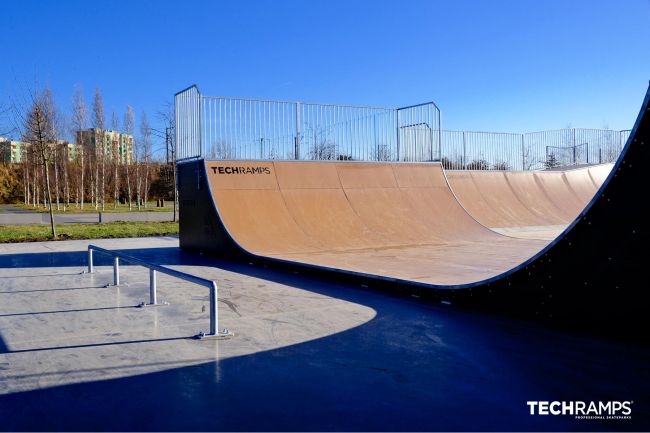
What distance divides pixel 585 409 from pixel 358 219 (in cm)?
965

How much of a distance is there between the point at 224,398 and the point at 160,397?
0.38 m

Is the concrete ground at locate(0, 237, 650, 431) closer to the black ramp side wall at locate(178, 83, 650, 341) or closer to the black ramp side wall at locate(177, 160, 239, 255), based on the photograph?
the black ramp side wall at locate(178, 83, 650, 341)

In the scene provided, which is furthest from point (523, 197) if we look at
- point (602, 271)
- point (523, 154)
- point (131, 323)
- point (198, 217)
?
point (131, 323)

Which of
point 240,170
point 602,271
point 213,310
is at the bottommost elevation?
point 213,310

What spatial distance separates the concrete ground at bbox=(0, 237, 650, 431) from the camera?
280cm

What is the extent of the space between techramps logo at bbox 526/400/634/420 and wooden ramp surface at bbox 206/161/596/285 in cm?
484

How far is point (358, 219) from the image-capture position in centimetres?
1248

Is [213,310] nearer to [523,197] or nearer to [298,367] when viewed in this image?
[298,367]

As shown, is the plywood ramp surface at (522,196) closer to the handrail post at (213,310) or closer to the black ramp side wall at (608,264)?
the black ramp side wall at (608,264)

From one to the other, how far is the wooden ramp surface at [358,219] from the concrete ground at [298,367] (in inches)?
121

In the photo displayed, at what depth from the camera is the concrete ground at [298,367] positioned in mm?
2801

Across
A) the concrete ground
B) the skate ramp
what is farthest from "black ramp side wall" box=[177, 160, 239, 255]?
the skate ramp

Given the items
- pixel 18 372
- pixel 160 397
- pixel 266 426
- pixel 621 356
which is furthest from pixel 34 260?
pixel 621 356

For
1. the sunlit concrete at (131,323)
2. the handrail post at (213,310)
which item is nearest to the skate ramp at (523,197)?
the sunlit concrete at (131,323)
